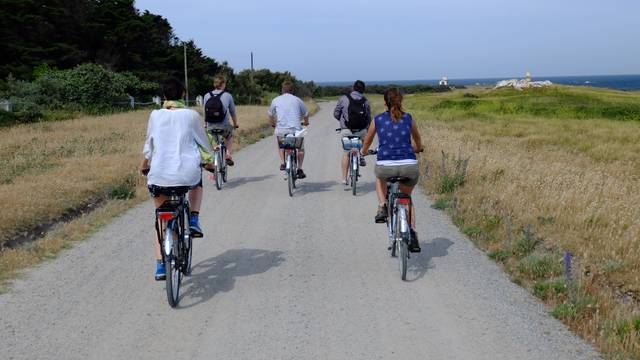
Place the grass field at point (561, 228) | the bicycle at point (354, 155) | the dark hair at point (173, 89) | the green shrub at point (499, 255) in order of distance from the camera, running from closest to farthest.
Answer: the grass field at point (561, 228)
the dark hair at point (173, 89)
the green shrub at point (499, 255)
the bicycle at point (354, 155)

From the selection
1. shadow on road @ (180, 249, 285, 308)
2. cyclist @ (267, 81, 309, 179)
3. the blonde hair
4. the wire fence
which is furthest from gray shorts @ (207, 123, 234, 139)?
the wire fence

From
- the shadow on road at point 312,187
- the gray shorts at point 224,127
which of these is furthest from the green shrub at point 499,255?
the gray shorts at point 224,127

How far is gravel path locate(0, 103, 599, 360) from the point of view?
4777 millimetres

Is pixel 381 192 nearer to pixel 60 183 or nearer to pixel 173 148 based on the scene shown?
pixel 173 148

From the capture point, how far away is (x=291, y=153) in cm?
1188

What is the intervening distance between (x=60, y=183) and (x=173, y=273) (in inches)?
293

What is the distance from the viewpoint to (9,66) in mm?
48844

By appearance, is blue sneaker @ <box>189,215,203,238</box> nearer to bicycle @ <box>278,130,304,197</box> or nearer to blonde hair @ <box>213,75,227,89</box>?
bicycle @ <box>278,130,304,197</box>

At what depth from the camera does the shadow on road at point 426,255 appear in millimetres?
6852

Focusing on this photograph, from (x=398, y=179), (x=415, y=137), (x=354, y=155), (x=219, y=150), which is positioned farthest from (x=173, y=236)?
(x=219, y=150)

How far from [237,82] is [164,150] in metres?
70.2

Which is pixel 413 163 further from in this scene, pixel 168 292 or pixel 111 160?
pixel 111 160

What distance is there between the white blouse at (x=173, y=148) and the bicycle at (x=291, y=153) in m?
5.79

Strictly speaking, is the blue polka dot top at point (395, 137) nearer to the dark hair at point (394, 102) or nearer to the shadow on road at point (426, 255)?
the dark hair at point (394, 102)
